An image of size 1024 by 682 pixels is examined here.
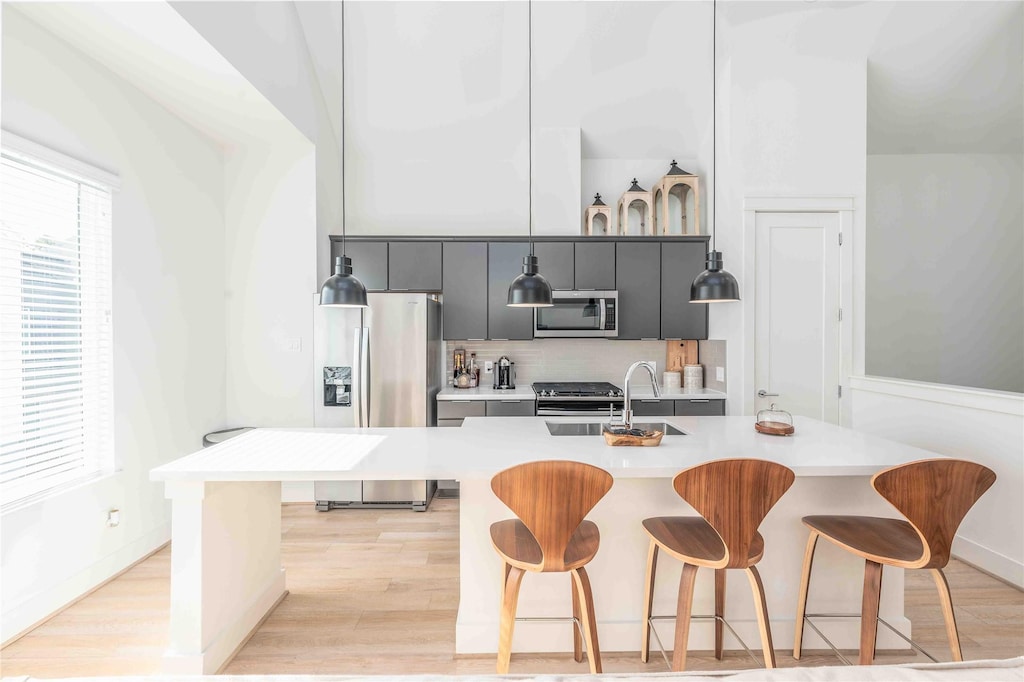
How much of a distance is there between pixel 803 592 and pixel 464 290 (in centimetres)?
313

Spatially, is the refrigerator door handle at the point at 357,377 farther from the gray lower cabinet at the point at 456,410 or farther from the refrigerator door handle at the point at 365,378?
the gray lower cabinet at the point at 456,410

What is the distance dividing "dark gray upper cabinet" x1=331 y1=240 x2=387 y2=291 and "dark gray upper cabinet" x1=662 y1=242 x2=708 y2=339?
2.31 meters

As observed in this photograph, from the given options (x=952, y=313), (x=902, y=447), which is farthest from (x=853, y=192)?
(x=902, y=447)

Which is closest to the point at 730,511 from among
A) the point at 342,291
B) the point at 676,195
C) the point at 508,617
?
the point at 508,617

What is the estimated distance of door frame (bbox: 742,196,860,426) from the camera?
12.8 ft

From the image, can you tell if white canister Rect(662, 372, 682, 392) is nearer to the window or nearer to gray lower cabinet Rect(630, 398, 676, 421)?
gray lower cabinet Rect(630, 398, 676, 421)

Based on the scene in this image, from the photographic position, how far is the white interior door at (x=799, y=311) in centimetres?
393

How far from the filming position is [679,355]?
4.73 metres

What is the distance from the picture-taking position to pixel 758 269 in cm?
394

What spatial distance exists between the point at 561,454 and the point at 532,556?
0.44 meters

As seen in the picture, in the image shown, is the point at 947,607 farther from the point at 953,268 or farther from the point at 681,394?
the point at 953,268

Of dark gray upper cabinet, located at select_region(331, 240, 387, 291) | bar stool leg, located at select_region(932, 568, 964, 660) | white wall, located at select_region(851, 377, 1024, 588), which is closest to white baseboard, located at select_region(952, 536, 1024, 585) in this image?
white wall, located at select_region(851, 377, 1024, 588)

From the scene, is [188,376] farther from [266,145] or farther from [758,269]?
[758,269]

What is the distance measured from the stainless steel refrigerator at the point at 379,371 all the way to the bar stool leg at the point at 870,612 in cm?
284
